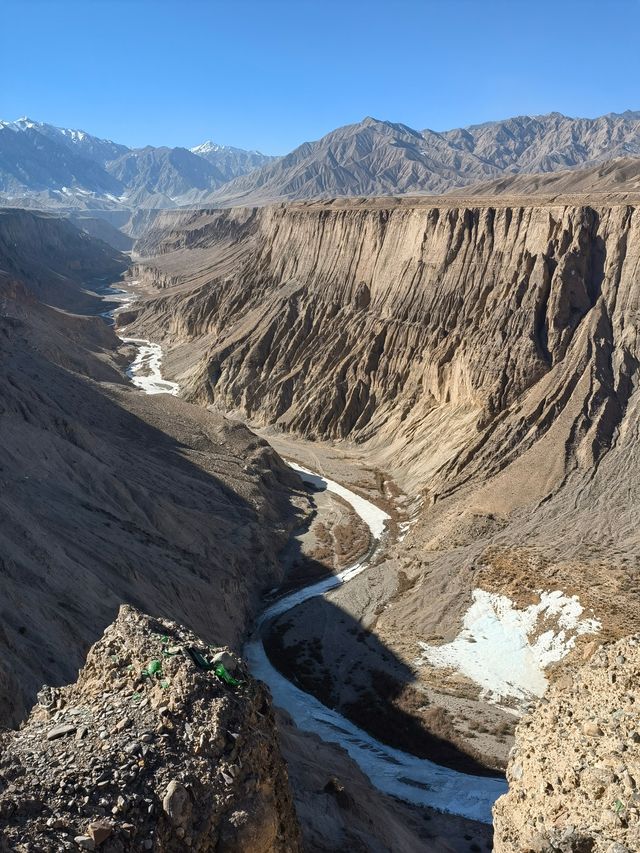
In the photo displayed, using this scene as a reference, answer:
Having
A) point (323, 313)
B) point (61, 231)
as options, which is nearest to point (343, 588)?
point (323, 313)

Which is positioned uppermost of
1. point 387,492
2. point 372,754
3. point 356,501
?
point 387,492

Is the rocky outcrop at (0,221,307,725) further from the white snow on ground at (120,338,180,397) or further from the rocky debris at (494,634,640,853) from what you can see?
the white snow on ground at (120,338,180,397)

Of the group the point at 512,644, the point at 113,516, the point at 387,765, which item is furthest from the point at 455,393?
the point at 387,765

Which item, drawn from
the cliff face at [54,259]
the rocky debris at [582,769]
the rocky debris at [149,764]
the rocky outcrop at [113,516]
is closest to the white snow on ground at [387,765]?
the rocky outcrop at [113,516]

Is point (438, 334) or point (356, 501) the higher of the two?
point (438, 334)

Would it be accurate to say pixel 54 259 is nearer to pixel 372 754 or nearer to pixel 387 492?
pixel 387 492

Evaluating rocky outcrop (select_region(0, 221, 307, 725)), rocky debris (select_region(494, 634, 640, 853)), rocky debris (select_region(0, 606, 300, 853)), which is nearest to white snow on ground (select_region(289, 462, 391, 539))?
rocky outcrop (select_region(0, 221, 307, 725))

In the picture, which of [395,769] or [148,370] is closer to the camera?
[395,769]

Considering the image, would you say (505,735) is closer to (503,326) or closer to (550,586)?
(550,586)
